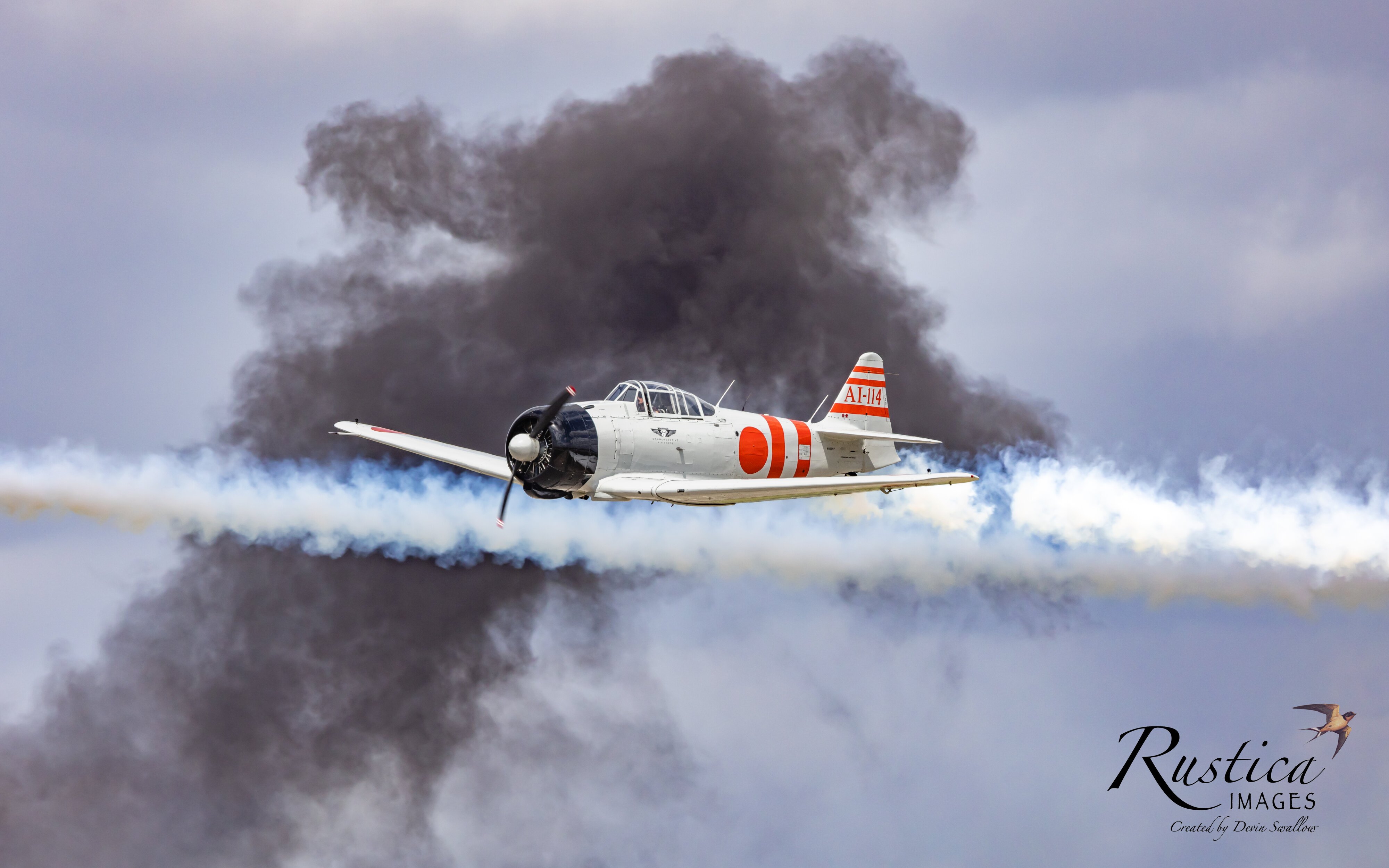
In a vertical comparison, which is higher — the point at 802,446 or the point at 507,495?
the point at 802,446

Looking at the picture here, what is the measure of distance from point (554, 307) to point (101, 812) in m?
35.2

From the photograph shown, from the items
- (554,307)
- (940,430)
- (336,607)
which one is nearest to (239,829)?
(336,607)

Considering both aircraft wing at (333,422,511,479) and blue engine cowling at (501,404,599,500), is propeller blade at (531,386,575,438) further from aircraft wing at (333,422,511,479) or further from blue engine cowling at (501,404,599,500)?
aircraft wing at (333,422,511,479)

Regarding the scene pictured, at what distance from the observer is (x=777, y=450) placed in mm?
33906

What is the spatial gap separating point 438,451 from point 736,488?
30.7 feet

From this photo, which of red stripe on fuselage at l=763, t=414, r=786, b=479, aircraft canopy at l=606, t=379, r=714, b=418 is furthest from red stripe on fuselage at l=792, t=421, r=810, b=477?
aircraft canopy at l=606, t=379, r=714, b=418

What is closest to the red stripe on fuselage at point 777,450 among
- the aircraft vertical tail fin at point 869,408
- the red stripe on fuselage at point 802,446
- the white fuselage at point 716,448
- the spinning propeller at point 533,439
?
the white fuselage at point 716,448

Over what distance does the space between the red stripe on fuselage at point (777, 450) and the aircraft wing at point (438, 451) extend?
6.45m

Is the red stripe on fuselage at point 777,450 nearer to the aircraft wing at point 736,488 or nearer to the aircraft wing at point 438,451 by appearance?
the aircraft wing at point 736,488

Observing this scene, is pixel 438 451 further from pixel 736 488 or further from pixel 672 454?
pixel 736 488

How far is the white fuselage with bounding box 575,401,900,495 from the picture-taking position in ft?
101

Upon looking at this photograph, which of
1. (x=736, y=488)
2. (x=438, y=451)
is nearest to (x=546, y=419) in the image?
(x=736, y=488)

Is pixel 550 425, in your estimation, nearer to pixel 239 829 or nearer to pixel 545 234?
pixel 545 234

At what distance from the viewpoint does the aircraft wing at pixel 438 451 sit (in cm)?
3359
